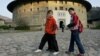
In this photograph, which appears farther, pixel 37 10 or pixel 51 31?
pixel 37 10

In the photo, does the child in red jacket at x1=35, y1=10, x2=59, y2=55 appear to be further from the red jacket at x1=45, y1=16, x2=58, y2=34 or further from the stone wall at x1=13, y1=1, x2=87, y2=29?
the stone wall at x1=13, y1=1, x2=87, y2=29

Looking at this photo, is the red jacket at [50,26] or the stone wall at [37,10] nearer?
the red jacket at [50,26]

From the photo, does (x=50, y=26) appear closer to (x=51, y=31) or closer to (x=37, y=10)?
(x=51, y=31)

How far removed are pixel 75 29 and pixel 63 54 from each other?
2.73 feet

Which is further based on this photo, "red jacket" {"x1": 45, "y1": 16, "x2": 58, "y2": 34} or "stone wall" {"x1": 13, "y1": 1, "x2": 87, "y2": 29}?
"stone wall" {"x1": 13, "y1": 1, "x2": 87, "y2": 29}

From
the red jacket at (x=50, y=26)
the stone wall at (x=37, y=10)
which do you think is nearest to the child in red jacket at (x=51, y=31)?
the red jacket at (x=50, y=26)

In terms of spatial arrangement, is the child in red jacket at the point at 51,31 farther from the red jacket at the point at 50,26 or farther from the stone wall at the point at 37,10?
the stone wall at the point at 37,10

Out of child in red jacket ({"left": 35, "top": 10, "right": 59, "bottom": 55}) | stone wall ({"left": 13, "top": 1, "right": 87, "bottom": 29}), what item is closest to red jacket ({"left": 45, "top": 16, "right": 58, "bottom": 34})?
child in red jacket ({"left": 35, "top": 10, "right": 59, "bottom": 55})

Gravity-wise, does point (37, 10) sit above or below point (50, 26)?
below

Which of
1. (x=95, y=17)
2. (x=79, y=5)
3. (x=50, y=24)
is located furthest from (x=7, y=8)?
(x=50, y=24)

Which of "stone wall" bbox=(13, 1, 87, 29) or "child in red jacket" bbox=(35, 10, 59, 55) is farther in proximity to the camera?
"stone wall" bbox=(13, 1, 87, 29)

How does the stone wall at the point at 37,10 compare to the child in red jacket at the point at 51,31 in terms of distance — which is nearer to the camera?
the child in red jacket at the point at 51,31

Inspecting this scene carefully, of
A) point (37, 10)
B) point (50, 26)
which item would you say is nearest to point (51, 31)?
point (50, 26)

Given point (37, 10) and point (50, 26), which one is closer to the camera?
point (50, 26)
